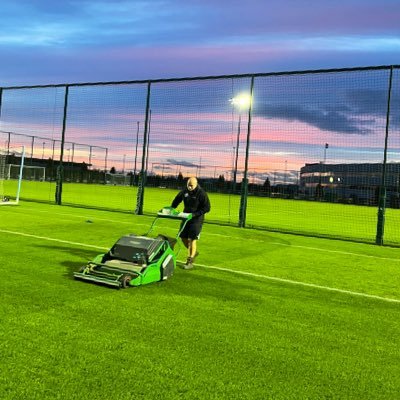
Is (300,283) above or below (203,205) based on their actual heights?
below

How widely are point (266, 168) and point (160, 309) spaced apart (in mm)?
11945

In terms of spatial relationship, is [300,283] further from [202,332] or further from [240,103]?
[240,103]

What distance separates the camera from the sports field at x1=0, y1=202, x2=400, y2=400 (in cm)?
357

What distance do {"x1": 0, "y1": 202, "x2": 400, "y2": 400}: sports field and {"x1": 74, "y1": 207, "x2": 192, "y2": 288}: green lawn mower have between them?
0.12 m

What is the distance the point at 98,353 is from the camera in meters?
4.03

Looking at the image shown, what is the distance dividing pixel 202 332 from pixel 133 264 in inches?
85.0

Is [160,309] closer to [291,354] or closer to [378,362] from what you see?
[291,354]

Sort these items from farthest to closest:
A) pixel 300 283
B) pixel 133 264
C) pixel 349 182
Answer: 1. pixel 349 182
2. pixel 300 283
3. pixel 133 264

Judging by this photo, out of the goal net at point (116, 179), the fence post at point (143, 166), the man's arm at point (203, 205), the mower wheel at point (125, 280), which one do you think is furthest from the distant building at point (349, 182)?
the goal net at point (116, 179)

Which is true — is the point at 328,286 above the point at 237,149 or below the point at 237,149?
below

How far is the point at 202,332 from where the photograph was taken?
473 cm

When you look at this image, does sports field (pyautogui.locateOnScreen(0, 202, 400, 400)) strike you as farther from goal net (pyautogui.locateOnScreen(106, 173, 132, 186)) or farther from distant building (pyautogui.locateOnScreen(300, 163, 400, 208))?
goal net (pyautogui.locateOnScreen(106, 173, 132, 186))

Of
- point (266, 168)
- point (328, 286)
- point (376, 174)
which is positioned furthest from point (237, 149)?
point (328, 286)

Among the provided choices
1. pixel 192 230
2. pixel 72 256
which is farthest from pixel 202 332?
pixel 72 256
